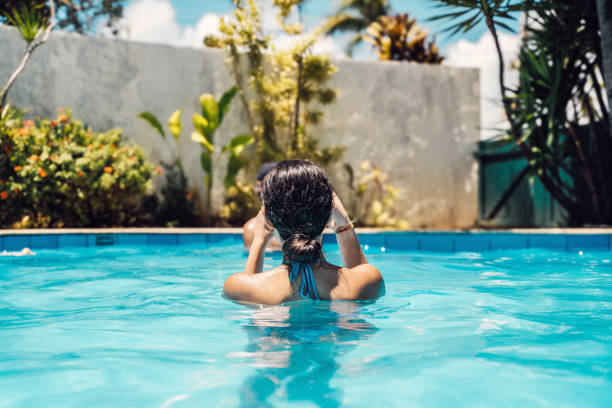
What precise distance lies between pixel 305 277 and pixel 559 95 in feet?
23.3

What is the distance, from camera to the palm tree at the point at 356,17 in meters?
26.6

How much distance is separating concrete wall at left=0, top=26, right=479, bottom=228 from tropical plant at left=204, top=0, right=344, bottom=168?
0.99ft

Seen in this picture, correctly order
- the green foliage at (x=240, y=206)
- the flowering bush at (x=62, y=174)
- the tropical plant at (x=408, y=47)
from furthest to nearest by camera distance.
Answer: the tropical plant at (x=408, y=47)
the green foliage at (x=240, y=206)
the flowering bush at (x=62, y=174)

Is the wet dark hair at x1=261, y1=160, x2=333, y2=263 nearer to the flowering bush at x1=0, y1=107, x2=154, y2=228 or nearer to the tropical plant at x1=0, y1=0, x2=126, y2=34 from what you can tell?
the flowering bush at x1=0, y1=107, x2=154, y2=228

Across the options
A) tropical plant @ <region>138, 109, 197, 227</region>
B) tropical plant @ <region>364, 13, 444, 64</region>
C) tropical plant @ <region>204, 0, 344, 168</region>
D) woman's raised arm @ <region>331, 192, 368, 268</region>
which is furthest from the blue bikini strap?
tropical plant @ <region>364, 13, 444, 64</region>

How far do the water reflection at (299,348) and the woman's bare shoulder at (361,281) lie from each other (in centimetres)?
9

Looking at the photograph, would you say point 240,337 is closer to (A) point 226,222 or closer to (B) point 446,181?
(A) point 226,222

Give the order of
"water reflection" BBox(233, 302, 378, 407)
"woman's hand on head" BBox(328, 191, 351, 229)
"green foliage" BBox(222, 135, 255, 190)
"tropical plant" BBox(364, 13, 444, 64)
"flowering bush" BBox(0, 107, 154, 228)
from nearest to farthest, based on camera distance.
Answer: "water reflection" BBox(233, 302, 378, 407), "woman's hand on head" BBox(328, 191, 351, 229), "flowering bush" BBox(0, 107, 154, 228), "green foliage" BBox(222, 135, 255, 190), "tropical plant" BBox(364, 13, 444, 64)

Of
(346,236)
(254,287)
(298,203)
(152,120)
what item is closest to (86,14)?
(152,120)

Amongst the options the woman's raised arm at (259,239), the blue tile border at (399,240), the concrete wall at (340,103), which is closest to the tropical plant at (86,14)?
the concrete wall at (340,103)

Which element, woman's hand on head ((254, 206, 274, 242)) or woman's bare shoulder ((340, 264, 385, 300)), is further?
woman's bare shoulder ((340, 264, 385, 300))

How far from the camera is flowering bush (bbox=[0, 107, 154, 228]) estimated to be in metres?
7.85

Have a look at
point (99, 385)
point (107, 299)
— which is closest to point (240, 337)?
point (99, 385)

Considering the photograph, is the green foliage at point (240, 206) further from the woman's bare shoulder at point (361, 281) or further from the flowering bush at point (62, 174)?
the woman's bare shoulder at point (361, 281)
